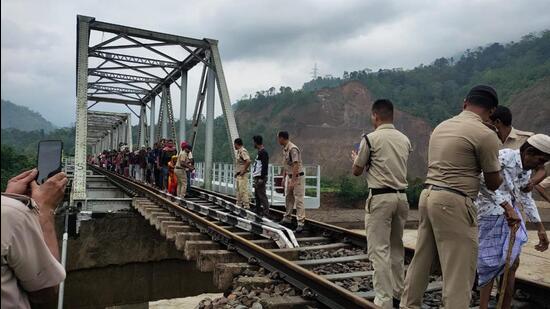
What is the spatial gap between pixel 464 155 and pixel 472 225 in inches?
17.6

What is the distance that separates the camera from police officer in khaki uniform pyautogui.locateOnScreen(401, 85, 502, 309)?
8.67 feet

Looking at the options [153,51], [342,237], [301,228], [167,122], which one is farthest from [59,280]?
[167,122]

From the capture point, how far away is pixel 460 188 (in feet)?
8.80

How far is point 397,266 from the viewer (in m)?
3.67

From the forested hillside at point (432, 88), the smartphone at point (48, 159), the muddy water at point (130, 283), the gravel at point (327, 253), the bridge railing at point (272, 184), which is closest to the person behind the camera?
the smartphone at point (48, 159)

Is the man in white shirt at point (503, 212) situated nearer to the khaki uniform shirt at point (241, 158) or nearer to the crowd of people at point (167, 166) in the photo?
the khaki uniform shirt at point (241, 158)

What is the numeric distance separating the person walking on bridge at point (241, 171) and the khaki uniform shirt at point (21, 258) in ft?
22.4

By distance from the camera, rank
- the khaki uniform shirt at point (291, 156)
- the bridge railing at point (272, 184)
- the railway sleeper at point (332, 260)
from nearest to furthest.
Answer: the railway sleeper at point (332, 260)
the khaki uniform shirt at point (291, 156)
the bridge railing at point (272, 184)

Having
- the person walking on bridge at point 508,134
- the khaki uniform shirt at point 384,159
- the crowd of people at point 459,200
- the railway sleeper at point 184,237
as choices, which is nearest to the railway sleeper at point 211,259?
the railway sleeper at point 184,237

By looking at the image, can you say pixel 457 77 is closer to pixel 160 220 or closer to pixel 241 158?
pixel 241 158

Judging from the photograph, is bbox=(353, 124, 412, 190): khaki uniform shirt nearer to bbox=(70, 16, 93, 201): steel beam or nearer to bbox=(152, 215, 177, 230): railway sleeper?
bbox=(152, 215, 177, 230): railway sleeper

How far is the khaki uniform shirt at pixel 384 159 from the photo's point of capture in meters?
3.45

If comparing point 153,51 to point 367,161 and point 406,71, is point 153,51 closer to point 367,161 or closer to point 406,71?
point 367,161

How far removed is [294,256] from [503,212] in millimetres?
2572
